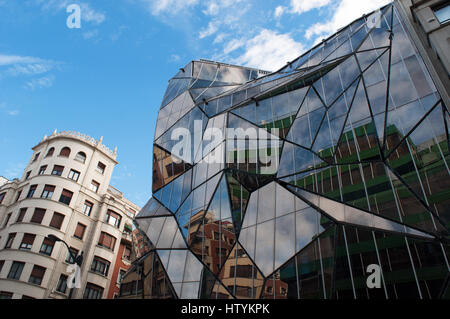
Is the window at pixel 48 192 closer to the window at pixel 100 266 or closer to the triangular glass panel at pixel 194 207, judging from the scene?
the window at pixel 100 266

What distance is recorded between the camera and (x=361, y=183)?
12188 mm

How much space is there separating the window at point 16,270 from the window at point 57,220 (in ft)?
12.2

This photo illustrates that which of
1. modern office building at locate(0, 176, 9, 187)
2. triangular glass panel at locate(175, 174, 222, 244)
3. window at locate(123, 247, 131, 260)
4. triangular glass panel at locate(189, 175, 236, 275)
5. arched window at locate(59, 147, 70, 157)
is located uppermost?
modern office building at locate(0, 176, 9, 187)

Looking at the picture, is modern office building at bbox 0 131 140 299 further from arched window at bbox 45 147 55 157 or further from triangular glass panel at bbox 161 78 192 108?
triangular glass panel at bbox 161 78 192 108

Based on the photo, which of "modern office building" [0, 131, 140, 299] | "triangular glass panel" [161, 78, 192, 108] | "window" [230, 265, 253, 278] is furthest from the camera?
"modern office building" [0, 131, 140, 299]

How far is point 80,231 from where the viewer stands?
29.6m

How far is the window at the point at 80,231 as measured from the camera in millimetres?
29214

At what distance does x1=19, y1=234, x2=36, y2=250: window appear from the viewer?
25862 mm

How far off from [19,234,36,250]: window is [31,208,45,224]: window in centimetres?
123

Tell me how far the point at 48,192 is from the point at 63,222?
3.03 meters

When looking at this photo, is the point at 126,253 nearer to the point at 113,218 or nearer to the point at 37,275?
the point at 113,218

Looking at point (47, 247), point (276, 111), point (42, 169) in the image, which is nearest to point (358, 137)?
point (276, 111)

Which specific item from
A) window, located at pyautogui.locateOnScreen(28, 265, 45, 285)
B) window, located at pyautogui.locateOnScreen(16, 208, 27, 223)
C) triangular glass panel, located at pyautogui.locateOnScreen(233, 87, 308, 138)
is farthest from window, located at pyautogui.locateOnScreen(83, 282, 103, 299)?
triangular glass panel, located at pyautogui.locateOnScreen(233, 87, 308, 138)
